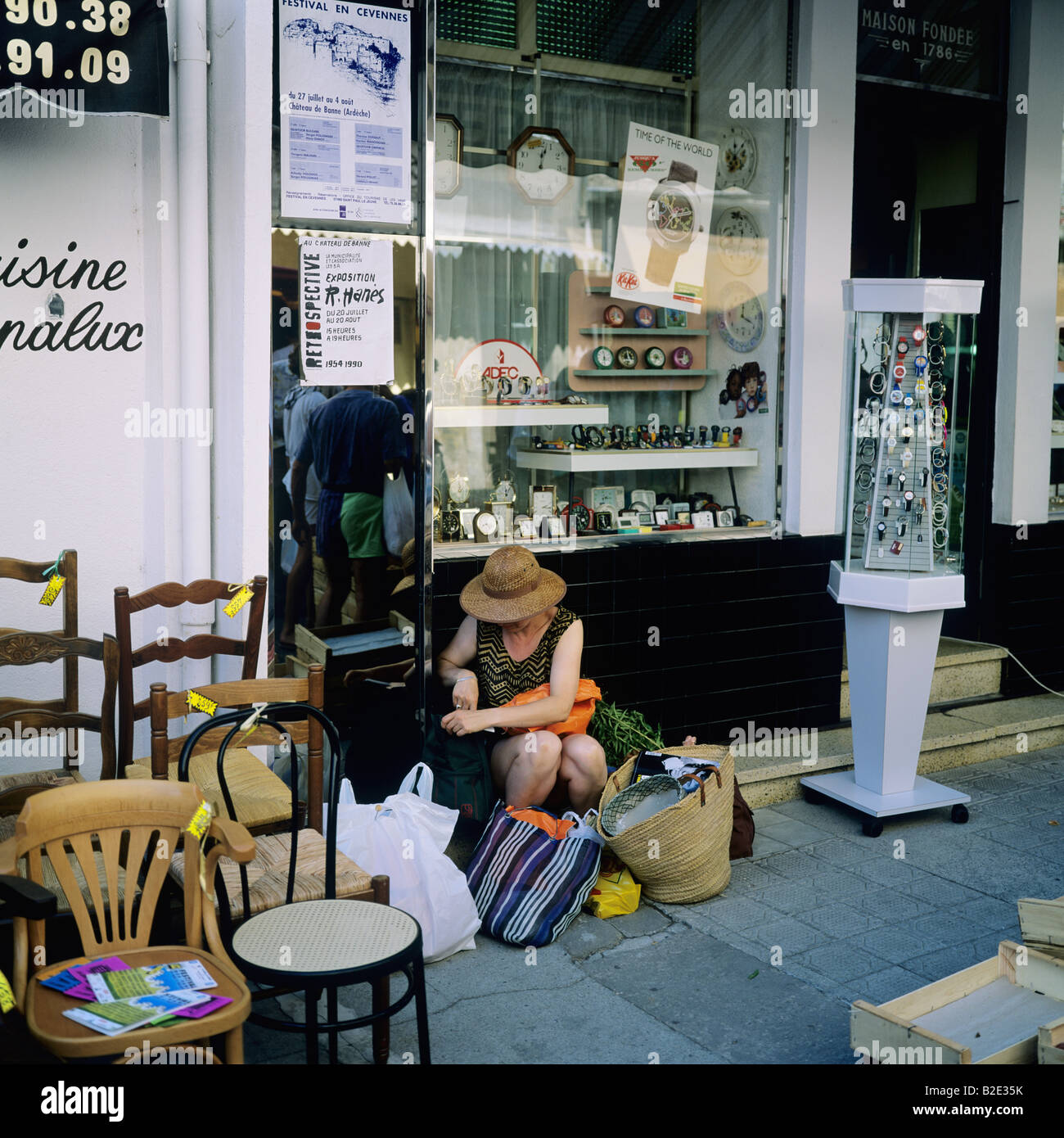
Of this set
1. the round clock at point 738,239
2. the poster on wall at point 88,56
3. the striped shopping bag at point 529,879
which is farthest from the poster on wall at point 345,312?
the round clock at point 738,239

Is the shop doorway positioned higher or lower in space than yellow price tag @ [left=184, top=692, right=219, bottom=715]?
higher

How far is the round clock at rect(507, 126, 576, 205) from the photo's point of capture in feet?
17.5

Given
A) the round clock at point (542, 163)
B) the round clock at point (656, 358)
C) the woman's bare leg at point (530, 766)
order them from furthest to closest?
the round clock at point (656, 358)
the round clock at point (542, 163)
the woman's bare leg at point (530, 766)

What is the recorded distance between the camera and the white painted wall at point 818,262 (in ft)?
18.5

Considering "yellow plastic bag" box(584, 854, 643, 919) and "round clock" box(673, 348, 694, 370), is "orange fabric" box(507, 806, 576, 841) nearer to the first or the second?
"yellow plastic bag" box(584, 854, 643, 919)

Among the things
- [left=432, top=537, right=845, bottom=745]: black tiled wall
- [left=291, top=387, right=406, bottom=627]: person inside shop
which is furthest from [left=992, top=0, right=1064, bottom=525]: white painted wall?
[left=291, top=387, right=406, bottom=627]: person inside shop

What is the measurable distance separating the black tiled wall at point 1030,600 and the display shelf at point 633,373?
6.41 ft

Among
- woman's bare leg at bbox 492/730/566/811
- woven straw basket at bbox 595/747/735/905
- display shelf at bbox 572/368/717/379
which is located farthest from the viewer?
display shelf at bbox 572/368/717/379

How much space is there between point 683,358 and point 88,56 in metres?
3.07

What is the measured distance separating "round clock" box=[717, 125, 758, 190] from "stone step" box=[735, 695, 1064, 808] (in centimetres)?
273

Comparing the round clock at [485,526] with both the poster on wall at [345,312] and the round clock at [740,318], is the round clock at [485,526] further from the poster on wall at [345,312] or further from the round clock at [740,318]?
the round clock at [740,318]

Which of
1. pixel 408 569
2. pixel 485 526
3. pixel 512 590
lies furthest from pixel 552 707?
pixel 485 526
